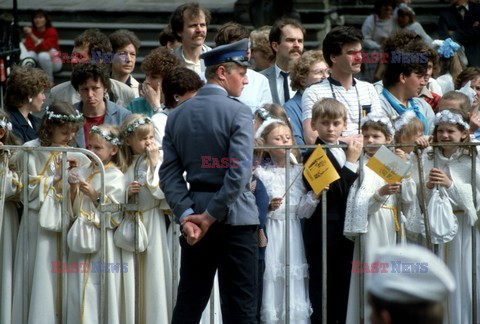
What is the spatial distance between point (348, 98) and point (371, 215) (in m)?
1.18

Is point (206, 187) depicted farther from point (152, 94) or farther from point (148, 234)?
point (152, 94)

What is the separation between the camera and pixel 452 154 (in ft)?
24.5

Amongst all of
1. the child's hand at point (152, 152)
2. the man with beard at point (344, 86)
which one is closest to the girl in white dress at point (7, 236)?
the child's hand at point (152, 152)

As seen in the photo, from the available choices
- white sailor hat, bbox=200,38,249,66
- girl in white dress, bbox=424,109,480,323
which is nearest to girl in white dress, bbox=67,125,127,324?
white sailor hat, bbox=200,38,249,66

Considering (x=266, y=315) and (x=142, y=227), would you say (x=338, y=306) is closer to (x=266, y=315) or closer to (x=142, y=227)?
(x=266, y=315)

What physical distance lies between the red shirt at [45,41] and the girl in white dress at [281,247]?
7.84 m

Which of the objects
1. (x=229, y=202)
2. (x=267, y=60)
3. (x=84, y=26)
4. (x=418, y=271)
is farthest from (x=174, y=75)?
(x=84, y=26)

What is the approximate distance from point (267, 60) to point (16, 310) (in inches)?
135

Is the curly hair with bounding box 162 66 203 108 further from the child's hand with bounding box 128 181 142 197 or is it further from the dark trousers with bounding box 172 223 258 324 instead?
the dark trousers with bounding box 172 223 258 324

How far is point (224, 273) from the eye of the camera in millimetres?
6500

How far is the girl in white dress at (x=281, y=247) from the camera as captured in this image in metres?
7.41

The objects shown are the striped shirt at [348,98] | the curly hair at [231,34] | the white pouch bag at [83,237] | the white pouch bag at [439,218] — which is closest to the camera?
the white pouch bag at [83,237]

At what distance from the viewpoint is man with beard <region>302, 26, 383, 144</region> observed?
8.10 metres

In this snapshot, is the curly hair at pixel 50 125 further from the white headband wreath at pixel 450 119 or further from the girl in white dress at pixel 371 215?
the white headband wreath at pixel 450 119
